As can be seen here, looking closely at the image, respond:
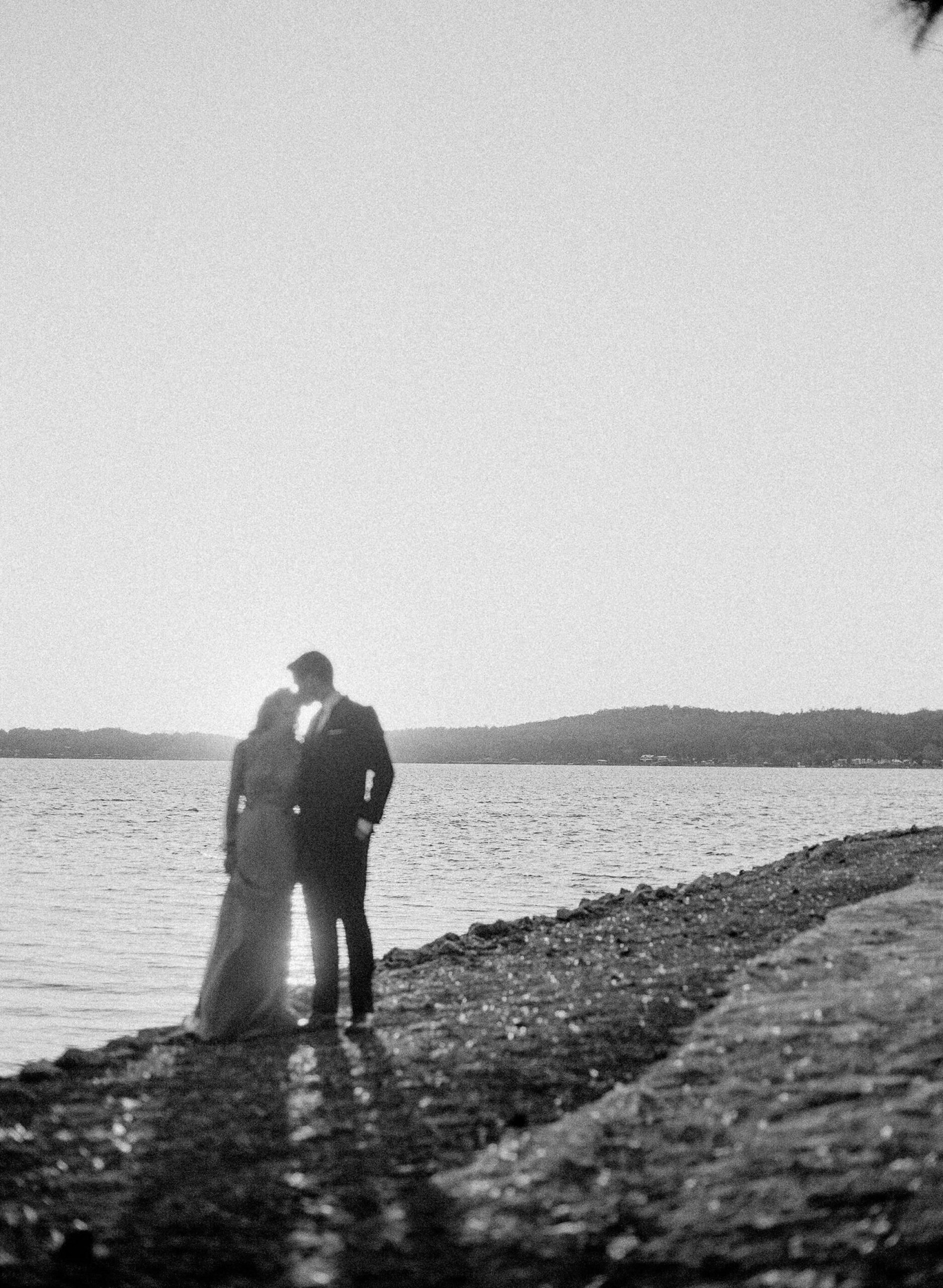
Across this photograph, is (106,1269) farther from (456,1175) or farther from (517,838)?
(517,838)

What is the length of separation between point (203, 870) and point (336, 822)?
24.9m

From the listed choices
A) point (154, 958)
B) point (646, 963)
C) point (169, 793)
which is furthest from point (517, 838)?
point (169, 793)

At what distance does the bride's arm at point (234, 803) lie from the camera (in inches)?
348

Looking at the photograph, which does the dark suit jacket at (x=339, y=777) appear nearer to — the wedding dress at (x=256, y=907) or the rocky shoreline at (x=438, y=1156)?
the wedding dress at (x=256, y=907)

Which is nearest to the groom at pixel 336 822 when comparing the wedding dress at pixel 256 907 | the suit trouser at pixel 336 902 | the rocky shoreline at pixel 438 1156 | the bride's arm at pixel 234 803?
the suit trouser at pixel 336 902

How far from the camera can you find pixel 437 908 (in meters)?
23.5

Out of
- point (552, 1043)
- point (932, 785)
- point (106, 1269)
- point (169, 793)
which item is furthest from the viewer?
point (932, 785)

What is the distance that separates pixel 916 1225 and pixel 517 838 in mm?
42723

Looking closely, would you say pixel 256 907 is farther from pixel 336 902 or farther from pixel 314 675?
pixel 314 675

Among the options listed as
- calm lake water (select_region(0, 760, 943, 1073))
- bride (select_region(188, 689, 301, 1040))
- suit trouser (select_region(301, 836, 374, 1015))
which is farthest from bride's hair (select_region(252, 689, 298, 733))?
calm lake water (select_region(0, 760, 943, 1073))

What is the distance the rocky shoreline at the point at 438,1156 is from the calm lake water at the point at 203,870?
15.5 feet

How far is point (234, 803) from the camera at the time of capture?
29.1 feet

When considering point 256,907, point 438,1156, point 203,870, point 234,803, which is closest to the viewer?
point 438,1156

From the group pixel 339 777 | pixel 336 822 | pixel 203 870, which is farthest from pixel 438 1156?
pixel 203 870
